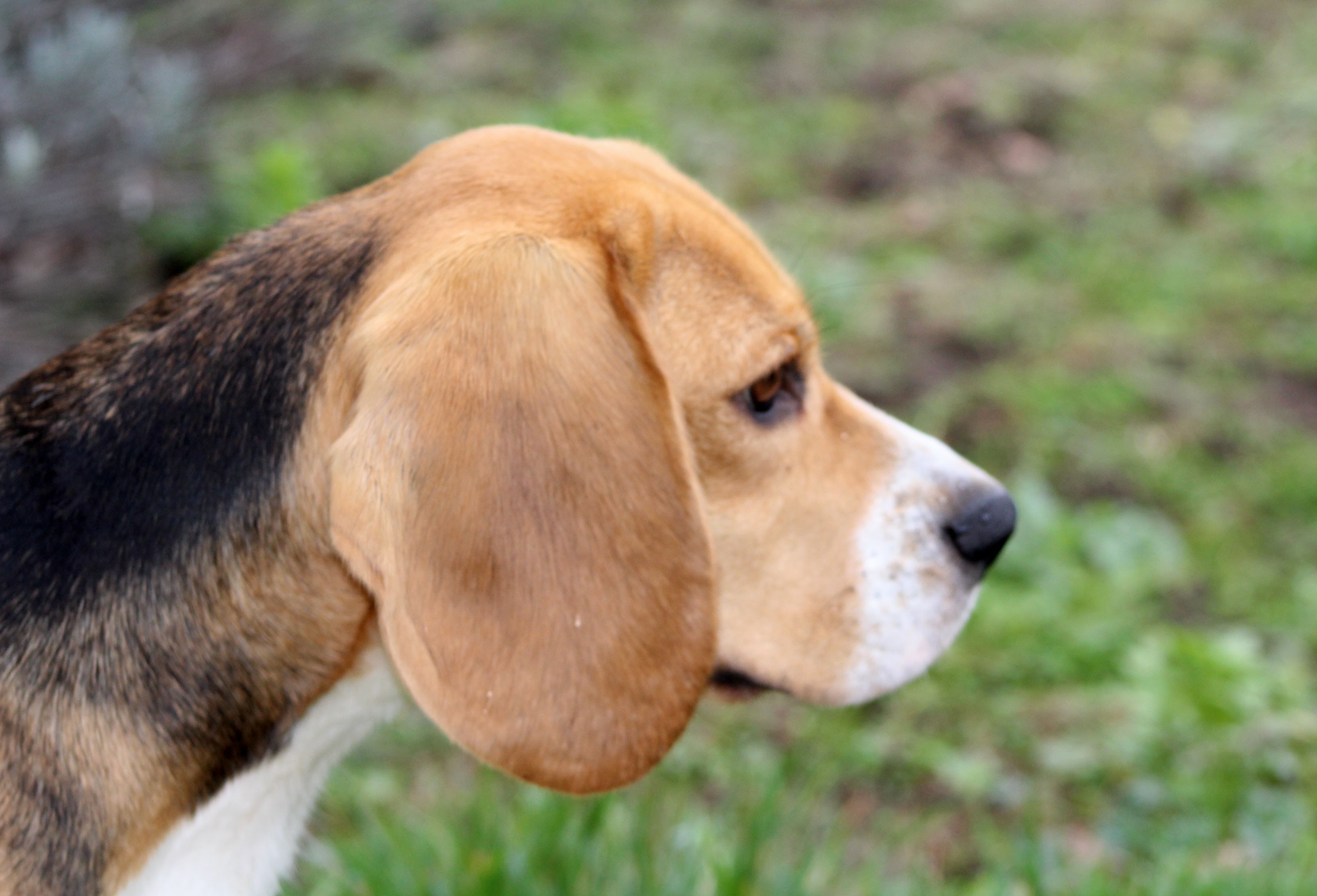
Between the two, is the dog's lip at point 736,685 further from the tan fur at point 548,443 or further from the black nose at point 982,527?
the black nose at point 982,527

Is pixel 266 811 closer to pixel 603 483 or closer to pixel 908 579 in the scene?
pixel 603 483

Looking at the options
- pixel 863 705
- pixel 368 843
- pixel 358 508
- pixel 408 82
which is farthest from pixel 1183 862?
pixel 408 82

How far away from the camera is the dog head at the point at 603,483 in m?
1.98

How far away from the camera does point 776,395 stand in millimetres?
2590

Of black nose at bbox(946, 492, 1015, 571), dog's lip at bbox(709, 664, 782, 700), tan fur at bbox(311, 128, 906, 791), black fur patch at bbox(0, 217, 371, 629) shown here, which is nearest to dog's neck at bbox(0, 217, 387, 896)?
black fur patch at bbox(0, 217, 371, 629)

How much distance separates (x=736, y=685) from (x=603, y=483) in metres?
0.75

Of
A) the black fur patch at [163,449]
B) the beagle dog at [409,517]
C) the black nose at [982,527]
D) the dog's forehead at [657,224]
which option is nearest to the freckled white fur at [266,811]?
the beagle dog at [409,517]

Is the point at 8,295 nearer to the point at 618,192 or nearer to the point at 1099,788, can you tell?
the point at 618,192

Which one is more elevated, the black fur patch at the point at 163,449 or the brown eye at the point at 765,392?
the black fur patch at the point at 163,449

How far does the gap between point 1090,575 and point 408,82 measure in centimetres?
479

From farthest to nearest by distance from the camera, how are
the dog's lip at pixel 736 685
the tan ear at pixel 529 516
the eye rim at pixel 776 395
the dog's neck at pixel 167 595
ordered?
the dog's lip at pixel 736 685 < the eye rim at pixel 776 395 < the dog's neck at pixel 167 595 < the tan ear at pixel 529 516

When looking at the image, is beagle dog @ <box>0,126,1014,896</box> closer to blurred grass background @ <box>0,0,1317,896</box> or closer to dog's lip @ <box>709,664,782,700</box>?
dog's lip @ <box>709,664,782,700</box>

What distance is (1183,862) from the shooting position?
3.19 meters

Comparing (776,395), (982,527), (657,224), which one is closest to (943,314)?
(982,527)
